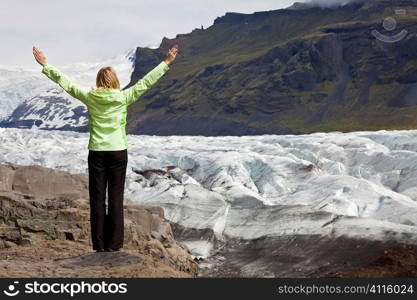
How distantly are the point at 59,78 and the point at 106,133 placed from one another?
1.02 metres

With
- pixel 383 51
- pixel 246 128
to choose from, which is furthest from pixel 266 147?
pixel 383 51

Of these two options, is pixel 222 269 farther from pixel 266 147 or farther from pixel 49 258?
pixel 266 147

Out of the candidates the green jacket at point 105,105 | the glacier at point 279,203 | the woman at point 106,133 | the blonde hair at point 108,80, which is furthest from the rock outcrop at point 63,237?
the glacier at point 279,203

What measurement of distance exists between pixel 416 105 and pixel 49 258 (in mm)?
170868

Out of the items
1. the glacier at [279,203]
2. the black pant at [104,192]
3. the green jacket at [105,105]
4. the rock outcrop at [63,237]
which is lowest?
the glacier at [279,203]

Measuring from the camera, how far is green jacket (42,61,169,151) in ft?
29.3

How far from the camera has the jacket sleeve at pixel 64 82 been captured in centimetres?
891

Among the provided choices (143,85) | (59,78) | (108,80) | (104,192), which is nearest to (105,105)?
(108,80)

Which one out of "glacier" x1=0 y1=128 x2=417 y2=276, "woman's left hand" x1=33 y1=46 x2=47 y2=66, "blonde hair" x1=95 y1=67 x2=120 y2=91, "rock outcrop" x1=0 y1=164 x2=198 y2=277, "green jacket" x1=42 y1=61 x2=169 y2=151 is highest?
"woman's left hand" x1=33 y1=46 x2=47 y2=66

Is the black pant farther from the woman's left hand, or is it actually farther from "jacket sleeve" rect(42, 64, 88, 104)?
the woman's left hand

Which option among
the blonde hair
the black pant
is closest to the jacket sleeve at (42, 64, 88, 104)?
the blonde hair

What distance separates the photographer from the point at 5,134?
323 feet

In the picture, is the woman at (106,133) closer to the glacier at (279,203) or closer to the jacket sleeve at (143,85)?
the jacket sleeve at (143,85)

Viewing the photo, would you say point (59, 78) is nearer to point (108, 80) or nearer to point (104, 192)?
point (108, 80)
